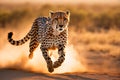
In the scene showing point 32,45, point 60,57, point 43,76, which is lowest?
point 43,76

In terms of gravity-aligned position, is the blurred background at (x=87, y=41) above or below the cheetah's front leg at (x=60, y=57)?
above

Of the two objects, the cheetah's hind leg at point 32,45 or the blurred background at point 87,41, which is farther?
the blurred background at point 87,41

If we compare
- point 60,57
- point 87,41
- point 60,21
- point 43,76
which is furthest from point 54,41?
point 87,41

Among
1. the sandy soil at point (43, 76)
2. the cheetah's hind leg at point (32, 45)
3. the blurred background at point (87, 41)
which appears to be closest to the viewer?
the sandy soil at point (43, 76)

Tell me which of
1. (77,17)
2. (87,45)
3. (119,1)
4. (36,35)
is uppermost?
(119,1)

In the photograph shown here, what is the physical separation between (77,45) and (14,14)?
13.1 m

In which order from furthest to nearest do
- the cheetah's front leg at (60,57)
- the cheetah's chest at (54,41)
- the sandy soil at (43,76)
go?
the cheetah's chest at (54,41)
the cheetah's front leg at (60,57)
the sandy soil at (43,76)

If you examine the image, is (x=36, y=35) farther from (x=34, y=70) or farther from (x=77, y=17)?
(x=77, y=17)

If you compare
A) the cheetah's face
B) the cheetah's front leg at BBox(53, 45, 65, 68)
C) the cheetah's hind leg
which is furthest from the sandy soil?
the cheetah's hind leg

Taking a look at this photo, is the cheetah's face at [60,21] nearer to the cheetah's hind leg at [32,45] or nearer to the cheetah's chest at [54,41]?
the cheetah's chest at [54,41]

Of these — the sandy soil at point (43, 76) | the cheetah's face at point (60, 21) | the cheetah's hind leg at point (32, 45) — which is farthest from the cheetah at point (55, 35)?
the cheetah's hind leg at point (32, 45)

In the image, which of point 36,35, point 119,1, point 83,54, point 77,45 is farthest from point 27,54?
point 119,1

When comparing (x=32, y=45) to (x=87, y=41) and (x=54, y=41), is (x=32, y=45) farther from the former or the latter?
(x=87, y=41)

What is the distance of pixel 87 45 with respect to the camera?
61.1 feet
